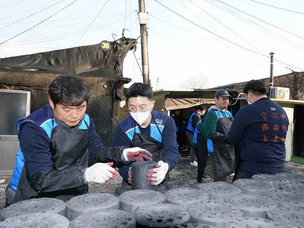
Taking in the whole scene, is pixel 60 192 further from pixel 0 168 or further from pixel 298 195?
pixel 0 168

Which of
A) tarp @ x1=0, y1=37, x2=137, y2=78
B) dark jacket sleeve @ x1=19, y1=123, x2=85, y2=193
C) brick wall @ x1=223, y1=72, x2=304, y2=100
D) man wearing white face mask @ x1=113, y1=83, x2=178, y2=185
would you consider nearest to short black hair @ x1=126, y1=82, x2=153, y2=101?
man wearing white face mask @ x1=113, y1=83, x2=178, y2=185

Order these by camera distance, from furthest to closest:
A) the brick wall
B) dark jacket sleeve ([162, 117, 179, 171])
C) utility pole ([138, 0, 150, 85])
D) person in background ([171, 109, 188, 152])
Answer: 1. the brick wall
2. person in background ([171, 109, 188, 152])
3. utility pole ([138, 0, 150, 85])
4. dark jacket sleeve ([162, 117, 179, 171])

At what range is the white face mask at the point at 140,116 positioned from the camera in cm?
269

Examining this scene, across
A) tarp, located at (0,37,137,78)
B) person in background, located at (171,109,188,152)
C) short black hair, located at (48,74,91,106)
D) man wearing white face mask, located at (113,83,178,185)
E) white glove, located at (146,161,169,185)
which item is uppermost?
tarp, located at (0,37,137,78)

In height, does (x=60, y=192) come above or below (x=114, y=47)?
below

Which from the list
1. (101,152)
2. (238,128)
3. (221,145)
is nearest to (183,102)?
(221,145)

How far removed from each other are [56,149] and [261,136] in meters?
2.17

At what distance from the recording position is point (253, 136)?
2.87 metres

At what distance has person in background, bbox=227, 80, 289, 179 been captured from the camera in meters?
2.79

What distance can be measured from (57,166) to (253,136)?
2.11 metres

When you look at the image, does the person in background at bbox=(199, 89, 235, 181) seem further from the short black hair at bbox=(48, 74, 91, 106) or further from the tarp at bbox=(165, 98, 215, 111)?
the tarp at bbox=(165, 98, 215, 111)

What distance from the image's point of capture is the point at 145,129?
2793 millimetres

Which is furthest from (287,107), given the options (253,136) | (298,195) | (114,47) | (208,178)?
(298,195)

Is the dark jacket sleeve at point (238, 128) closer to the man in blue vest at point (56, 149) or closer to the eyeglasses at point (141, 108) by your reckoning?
the eyeglasses at point (141, 108)
